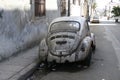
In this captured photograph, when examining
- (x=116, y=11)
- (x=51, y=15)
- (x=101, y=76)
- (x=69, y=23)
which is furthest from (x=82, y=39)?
(x=116, y=11)

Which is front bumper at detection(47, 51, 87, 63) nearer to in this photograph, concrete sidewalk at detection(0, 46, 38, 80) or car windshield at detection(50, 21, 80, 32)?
concrete sidewalk at detection(0, 46, 38, 80)

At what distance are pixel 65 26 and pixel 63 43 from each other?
4.29ft

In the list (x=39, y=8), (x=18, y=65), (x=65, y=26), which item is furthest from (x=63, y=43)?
(x=39, y=8)

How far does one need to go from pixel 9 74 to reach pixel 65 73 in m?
1.78

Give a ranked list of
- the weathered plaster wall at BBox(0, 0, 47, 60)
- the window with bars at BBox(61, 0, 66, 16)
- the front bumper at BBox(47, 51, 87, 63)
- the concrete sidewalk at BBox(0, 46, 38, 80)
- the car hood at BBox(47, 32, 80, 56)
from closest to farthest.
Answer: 1. the concrete sidewalk at BBox(0, 46, 38, 80)
2. the front bumper at BBox(47, 51, 87, 63)
3. the car hood at BBox(47, 32, 80, 56)
4. the weathered plaster wall at BBox(0, 0, 47, 60)
5. the window with bars at BBox(61, 0, 66, 16)

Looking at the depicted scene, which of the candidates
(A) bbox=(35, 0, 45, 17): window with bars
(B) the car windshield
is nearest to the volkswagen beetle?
(B) the car windshield

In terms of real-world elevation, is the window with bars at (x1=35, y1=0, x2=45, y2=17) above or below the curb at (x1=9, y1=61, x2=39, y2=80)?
above

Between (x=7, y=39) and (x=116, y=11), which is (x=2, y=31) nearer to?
(x=7, y=39)

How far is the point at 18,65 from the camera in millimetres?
9406

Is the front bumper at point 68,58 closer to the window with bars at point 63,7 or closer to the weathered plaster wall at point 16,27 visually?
the weathered plaster wall at point 16,27

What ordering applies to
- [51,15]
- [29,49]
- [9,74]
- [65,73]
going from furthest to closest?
1. [51,15]
2. [29,49]
3. [65,73]
4. [9,74]

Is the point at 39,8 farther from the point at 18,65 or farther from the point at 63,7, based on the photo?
the point at 63,7

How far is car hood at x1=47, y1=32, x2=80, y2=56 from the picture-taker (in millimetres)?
9250

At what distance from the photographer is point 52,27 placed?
35.7ft
